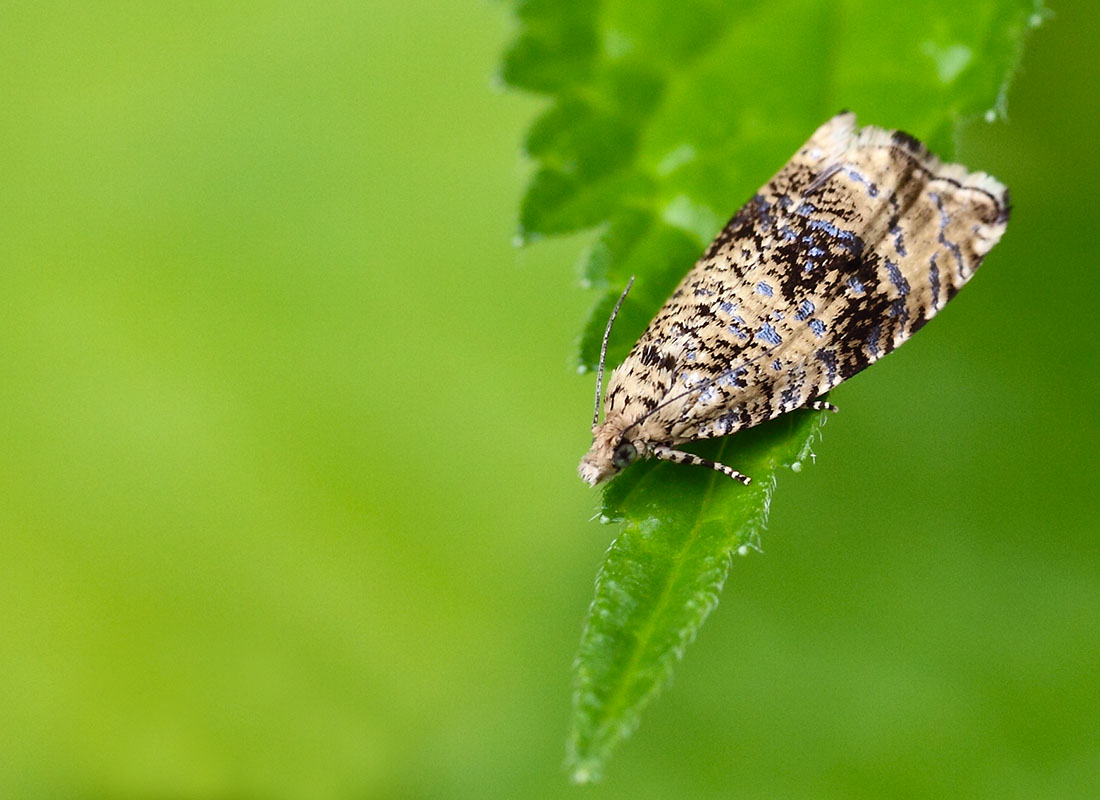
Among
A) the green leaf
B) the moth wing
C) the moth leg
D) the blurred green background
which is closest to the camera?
the moth leg

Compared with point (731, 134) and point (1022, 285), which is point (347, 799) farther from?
point (1022, 285)

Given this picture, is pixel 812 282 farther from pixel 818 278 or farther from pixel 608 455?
pixel 608 455

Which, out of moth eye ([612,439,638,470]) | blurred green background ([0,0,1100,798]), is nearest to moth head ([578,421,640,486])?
moth eye ([612,439,638,470])

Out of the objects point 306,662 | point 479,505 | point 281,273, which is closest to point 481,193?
point 281,273

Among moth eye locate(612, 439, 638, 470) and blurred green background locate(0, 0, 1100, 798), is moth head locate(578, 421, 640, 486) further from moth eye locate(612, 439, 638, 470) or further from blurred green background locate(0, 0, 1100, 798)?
blurred green background locate(0, 0, 1100, 798)

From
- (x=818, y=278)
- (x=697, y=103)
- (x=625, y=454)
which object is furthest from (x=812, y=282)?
(x=625, y=454)

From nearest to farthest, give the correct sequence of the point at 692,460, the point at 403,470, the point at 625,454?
1. the point at 692,460
2. the point at 625,454
3. the point at 403,470
